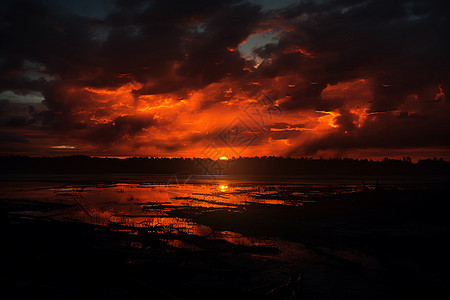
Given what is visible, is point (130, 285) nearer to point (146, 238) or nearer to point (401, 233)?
point (146, 238)

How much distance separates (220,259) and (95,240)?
625 centimetres

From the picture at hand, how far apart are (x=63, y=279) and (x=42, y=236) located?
6.00 meters

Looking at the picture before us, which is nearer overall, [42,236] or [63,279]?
[63,279]

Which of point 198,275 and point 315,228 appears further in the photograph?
point 315,228

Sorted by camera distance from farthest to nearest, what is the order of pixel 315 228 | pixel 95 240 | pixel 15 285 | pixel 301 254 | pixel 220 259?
pixel 315 228 → pixel 95 240 → pixel 301 254 → pixel 220 259 → pixel 15 285

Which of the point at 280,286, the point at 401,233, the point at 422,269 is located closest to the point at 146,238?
the point at 280,286

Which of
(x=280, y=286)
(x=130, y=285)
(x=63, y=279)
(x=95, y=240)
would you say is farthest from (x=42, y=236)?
(x=280, y=286)

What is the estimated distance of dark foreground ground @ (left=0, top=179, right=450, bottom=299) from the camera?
9.14 m

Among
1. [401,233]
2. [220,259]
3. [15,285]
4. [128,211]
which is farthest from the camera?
[128,211]

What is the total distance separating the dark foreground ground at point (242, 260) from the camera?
9141mm

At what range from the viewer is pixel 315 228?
1809 cm

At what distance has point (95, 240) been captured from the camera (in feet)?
47.7

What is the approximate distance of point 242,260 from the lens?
1212 cm

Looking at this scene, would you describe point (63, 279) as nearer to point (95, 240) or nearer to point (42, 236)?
point (95, 240)
